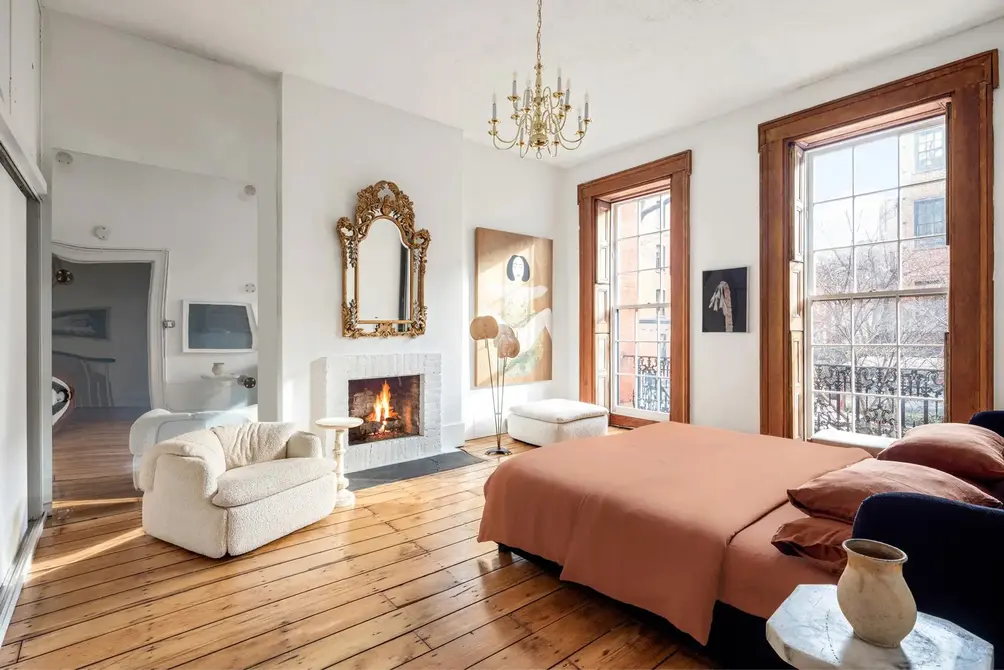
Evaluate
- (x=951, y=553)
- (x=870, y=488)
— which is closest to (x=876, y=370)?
(x=870, y=488)

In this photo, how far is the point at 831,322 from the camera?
4.31 m

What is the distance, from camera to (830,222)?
4.32 m

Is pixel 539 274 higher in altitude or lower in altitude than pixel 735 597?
higher

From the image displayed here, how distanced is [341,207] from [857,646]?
434cm

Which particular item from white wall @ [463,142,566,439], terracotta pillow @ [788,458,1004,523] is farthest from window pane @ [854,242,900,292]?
white wall @ [463,142,566,439]

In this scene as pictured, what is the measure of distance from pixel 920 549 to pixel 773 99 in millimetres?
4291

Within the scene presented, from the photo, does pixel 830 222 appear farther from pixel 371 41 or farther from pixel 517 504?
pixel 371 41

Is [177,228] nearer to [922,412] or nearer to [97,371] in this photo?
[97,371]

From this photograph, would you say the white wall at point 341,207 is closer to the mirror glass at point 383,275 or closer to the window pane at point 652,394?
the mirror glass at point 383,275

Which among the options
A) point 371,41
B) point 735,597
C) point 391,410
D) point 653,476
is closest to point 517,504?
point 653,476

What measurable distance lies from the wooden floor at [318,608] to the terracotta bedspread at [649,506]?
19 cm

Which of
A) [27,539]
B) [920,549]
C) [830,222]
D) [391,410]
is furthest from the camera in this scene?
[391,410]

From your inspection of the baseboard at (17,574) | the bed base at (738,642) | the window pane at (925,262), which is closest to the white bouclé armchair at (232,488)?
the baseboard at (17,574)

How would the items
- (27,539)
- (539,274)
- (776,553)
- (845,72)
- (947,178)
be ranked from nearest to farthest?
(776,553)
(27,539)
(947,178)
(845,72)
(539,274)
